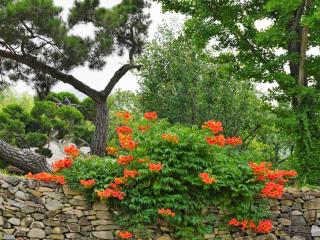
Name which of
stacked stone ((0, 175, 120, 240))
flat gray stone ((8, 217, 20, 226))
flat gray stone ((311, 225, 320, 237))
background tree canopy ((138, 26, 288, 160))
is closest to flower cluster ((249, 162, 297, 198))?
flat gray stone ((311, 225, 320, 237))

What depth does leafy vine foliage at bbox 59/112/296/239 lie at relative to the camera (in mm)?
7598

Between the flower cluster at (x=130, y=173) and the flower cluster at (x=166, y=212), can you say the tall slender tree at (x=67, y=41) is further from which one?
the flower cluster at (x=166, y=212)

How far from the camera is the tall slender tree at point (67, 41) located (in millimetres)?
11715

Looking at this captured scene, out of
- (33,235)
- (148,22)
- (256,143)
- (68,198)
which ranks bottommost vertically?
(33,235)

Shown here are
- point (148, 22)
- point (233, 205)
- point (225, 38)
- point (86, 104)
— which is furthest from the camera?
point (86, 104)

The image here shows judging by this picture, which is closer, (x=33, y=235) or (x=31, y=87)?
(x=33, y=235)

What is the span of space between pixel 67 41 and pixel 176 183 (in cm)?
563

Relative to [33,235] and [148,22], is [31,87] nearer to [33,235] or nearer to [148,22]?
[148,22]

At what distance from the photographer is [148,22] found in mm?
14062

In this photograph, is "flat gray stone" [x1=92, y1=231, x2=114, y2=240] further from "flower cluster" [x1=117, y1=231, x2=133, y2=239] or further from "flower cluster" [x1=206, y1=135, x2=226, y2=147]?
"flower cluster" [x1=206, y1=135, x2=226, y2=147]

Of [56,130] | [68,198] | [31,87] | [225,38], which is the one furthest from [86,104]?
[68,198]

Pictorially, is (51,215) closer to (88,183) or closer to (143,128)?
(88,183)

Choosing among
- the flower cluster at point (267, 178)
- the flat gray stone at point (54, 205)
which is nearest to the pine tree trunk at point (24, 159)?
the flat gray stone at point (54, 205)

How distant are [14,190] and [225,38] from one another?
6.59m
